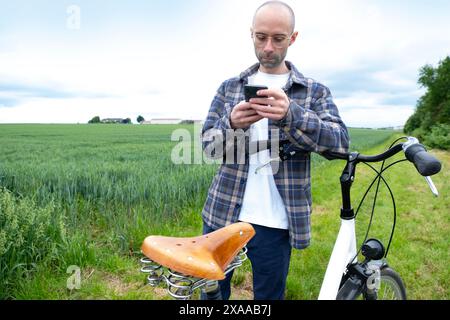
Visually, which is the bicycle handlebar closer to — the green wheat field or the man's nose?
the man's nose

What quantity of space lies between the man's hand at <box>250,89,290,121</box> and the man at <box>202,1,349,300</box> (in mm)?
121

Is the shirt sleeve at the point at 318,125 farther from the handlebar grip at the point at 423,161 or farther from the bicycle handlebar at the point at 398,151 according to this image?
the handlebar grip at the point at 423,161

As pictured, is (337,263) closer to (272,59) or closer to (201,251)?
(201,251)

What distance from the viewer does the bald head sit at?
1532 mm

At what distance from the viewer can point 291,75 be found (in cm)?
171

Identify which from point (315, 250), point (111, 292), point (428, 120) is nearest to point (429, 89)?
point (428, 120)

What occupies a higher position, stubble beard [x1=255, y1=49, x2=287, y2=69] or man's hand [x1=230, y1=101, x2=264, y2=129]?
stubble beard [x1=255, y1=49, x2=287, y2=69]

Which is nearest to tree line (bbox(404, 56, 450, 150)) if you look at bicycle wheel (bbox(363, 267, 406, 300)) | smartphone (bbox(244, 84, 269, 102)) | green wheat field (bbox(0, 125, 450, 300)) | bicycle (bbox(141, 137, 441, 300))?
green wheat field (bbox(0, 125, 450, 300))

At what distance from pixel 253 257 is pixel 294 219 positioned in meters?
0.30

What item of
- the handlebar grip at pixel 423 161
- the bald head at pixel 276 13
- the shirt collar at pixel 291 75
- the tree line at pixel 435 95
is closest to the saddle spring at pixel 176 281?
the handlebar grip at pixel 423 161

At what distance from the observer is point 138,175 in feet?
16.1

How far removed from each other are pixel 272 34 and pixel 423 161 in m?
0.80

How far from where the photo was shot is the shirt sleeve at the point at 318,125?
143 cm
